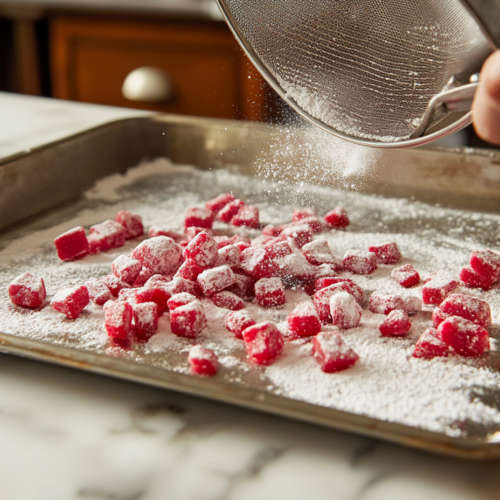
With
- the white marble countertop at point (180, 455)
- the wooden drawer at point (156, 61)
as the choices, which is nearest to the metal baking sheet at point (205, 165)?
the white marble countertop at point (180, 455)

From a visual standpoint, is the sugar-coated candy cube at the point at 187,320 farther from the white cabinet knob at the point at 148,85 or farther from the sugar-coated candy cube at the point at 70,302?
the white cabinet knob at the point at 148,85

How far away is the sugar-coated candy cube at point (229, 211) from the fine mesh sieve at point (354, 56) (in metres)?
0.40

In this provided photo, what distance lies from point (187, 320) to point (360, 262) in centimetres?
44

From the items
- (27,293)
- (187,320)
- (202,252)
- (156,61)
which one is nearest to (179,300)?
(187,320)

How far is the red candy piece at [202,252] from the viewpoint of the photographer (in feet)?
3.82

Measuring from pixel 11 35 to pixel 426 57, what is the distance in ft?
9.26

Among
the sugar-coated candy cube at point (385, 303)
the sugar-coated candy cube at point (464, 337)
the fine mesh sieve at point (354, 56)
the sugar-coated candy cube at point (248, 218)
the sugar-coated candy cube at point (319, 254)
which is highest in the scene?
the fine mesh sieve at point (354, 56)

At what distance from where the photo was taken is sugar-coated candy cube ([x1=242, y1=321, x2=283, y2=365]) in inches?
34.9

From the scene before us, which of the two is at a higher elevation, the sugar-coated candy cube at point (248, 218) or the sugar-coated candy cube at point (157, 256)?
the sugar-coated candy cube at point (157, 256)

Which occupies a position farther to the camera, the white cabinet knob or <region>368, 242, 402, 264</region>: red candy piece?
the white cabinet knob

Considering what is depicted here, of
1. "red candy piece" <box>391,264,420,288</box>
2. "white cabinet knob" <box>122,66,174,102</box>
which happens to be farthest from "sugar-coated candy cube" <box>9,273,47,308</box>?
"white cabinet knob" <box>122,66,174,102</box>

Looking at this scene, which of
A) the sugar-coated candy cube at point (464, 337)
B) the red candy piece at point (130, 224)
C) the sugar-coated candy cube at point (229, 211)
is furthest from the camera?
the sugar-coated candy cube at point (229, 211)

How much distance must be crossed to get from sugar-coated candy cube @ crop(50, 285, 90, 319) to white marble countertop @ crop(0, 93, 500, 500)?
20 centimetres

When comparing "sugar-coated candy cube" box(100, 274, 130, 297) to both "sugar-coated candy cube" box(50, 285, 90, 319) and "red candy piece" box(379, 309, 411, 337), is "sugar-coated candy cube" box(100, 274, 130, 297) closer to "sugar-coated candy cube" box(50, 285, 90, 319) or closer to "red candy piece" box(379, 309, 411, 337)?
"sugar-coated candy cube" box(50, 285, 90, 319)
